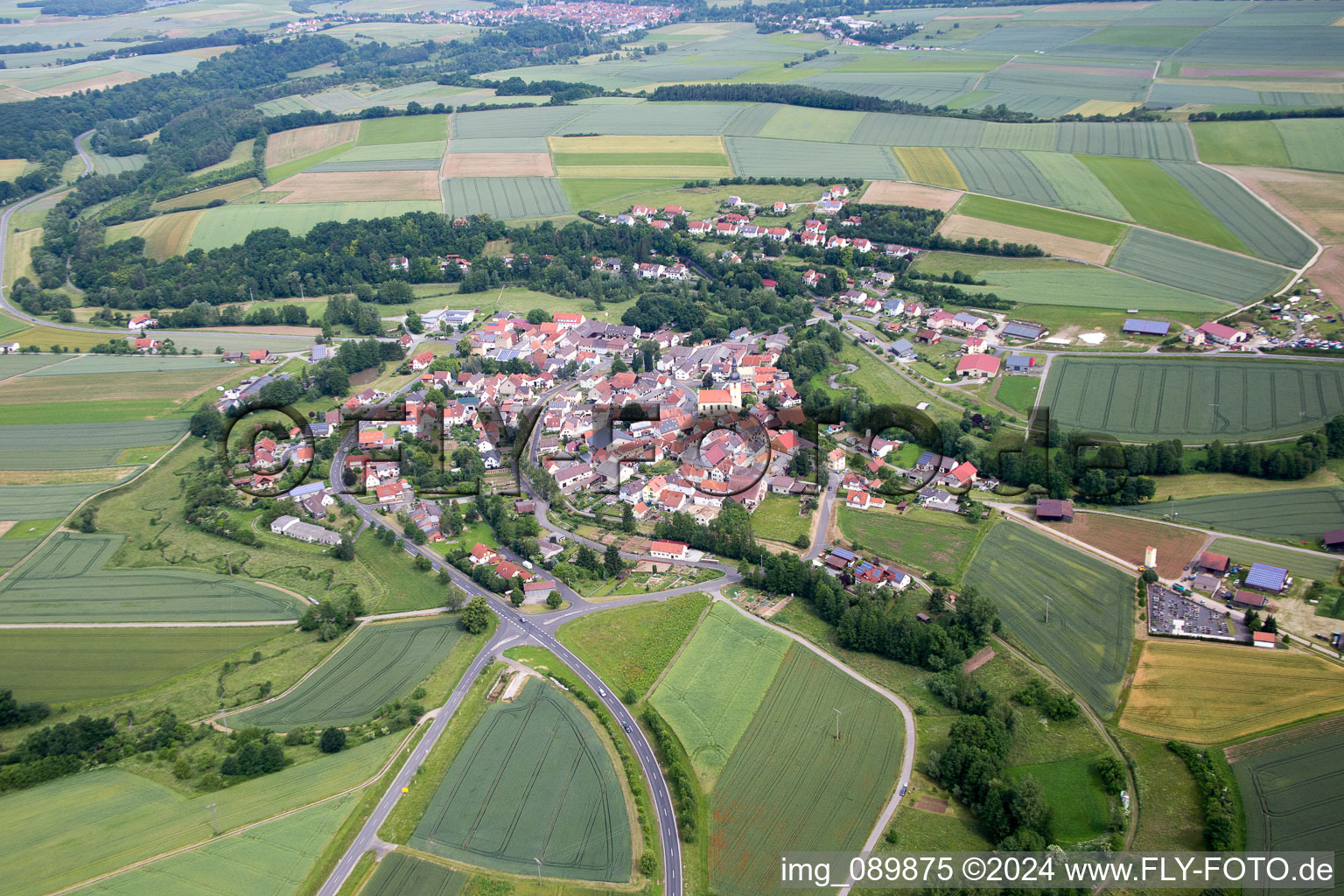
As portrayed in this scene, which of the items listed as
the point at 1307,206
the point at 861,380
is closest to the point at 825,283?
the point at 861,380

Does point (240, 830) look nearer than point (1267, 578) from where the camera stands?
Yes

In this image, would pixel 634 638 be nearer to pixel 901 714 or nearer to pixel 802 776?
pixel 802 776

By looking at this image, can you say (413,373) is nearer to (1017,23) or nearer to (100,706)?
(100,706)

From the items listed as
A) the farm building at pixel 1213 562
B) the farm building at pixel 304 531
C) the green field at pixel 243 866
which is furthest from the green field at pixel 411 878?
the farm building at pixel 1213 562

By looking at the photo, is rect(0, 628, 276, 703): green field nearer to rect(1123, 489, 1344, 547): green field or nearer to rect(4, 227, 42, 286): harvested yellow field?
rect(1123, 489, 1344, 547): green field

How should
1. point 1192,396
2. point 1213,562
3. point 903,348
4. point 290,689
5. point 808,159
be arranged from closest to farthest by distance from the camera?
point 290,689 → point 1213,562 → point 1192,396 → point 903,348 → point 808,159

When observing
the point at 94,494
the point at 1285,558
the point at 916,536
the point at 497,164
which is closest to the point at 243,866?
the point at 94,494

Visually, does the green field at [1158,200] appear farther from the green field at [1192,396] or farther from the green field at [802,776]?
the green field at [802,776]

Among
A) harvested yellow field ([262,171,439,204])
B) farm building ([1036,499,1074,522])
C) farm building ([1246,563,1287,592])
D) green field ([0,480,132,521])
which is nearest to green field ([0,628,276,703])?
green field ([0,480,132,521])
